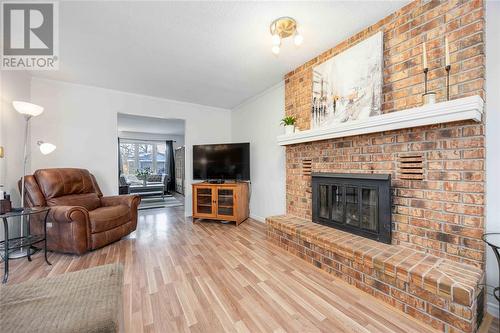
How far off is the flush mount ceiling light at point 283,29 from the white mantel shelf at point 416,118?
0.96 meters

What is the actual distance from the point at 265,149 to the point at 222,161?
2.93 feet

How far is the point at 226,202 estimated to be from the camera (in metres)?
3.78

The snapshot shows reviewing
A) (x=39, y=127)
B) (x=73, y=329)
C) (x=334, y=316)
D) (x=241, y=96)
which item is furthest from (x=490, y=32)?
(x=39, y=127)

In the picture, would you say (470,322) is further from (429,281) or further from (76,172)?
(76,172)

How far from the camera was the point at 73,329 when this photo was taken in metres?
0.74

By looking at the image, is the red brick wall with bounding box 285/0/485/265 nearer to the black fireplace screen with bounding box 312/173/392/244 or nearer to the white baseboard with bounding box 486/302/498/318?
the black fireplace screen with bounding box 312/173/392/244

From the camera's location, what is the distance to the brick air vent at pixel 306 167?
8.95 ft

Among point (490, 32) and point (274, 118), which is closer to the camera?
point (490, 32)

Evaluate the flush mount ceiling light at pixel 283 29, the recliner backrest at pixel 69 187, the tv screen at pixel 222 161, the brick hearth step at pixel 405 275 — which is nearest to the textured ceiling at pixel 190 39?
the flush mount ceiling light at pixel 283 29

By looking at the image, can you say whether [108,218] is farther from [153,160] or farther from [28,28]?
[153,160]

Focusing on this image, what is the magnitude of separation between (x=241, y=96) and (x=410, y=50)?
274 centimetres

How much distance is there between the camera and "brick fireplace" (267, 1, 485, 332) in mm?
1374

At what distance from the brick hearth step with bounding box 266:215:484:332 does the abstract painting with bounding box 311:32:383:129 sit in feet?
3.98

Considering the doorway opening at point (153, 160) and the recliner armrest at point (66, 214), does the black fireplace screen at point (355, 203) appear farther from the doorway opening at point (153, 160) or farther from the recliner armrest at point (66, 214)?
the doorway opening at point (153, 160)
